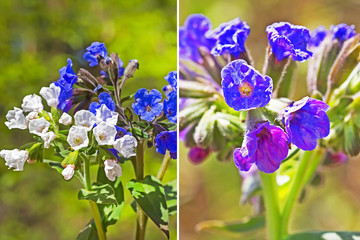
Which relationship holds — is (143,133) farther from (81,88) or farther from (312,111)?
(312,111)

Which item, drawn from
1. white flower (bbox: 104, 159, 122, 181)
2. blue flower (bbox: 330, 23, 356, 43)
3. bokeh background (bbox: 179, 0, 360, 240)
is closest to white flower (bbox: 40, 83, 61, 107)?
white flower (bbox: 104, 159, 122, 181)

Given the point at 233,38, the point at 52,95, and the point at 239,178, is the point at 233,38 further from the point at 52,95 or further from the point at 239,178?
the point at 239,178

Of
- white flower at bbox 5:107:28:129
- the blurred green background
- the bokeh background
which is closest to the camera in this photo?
white flower at bbox 5:107:28:129

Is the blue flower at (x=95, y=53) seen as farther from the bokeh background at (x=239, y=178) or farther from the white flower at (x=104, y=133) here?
the bokeh background at (x=239, y=178)

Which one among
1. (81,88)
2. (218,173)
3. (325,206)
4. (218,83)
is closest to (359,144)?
(218,83)

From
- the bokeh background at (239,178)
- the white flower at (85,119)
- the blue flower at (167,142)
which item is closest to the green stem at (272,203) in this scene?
the blue flower at (167,142)

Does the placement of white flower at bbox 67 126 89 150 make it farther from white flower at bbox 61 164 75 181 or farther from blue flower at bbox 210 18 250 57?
blue flower at bbox 210 18 250 57
